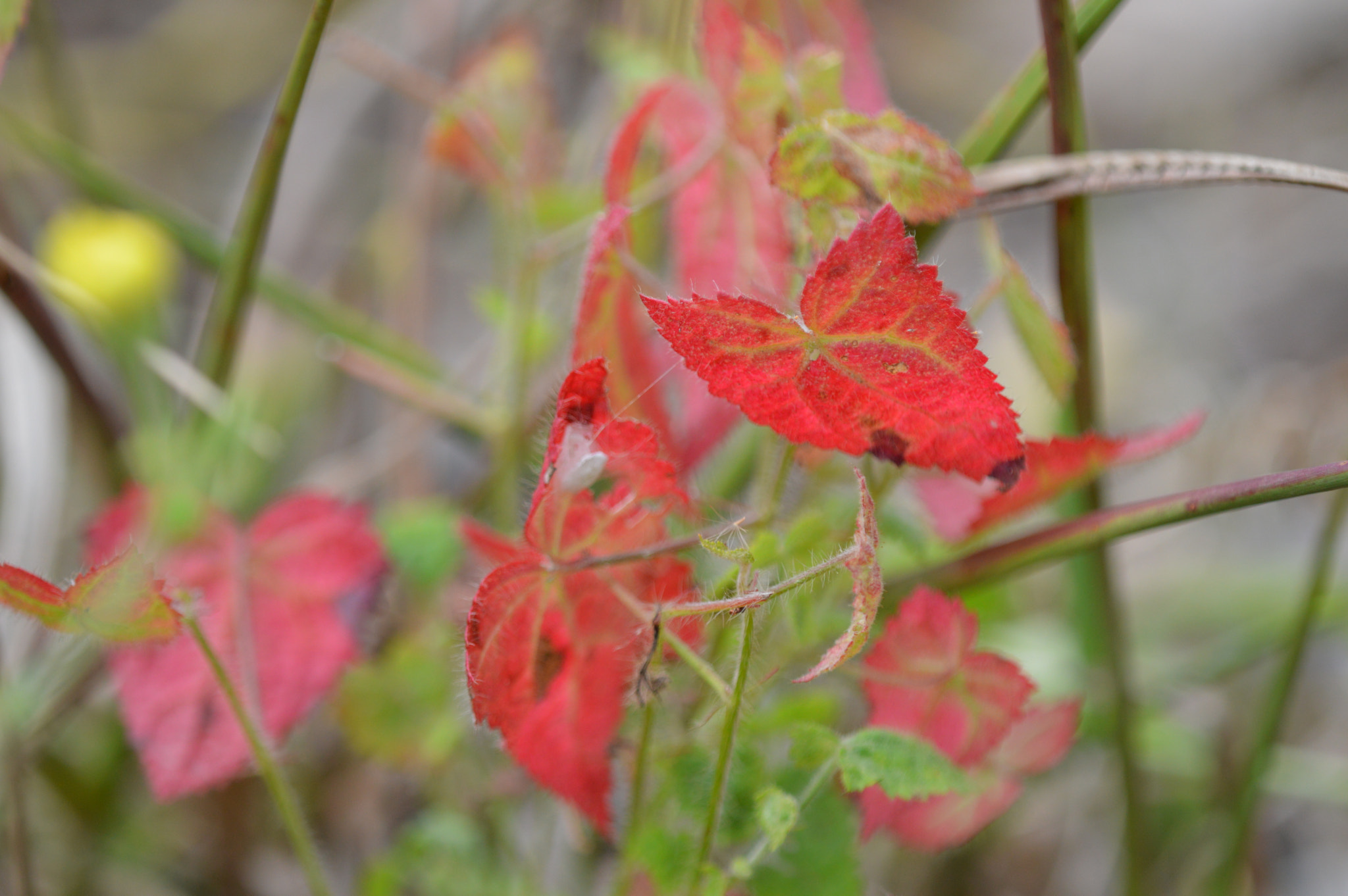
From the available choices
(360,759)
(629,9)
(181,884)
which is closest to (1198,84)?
(629,9)

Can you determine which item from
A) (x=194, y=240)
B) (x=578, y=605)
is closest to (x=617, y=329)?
(x=578, y=605)

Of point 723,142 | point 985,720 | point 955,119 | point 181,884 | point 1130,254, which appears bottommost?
point 181,884

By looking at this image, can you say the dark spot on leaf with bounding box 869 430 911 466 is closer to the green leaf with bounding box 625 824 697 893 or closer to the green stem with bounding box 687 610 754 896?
the green stem with bounding box 687 610 754 896

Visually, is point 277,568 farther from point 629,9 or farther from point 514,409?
point 629,9

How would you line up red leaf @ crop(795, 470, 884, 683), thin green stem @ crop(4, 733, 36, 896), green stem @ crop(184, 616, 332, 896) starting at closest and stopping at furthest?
1. red leaf @ crop(795, 470, 884, 683)
2. green stem @ crop(184, 616, 332, 896)
3. thin green stem @ crop(4, 733, 36, 896)

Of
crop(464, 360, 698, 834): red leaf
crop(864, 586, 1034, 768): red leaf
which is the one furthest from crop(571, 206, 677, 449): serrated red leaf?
crop(864, 586, 1034, 768): red leaf

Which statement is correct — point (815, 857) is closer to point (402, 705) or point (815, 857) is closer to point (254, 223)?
point (402, 705)
